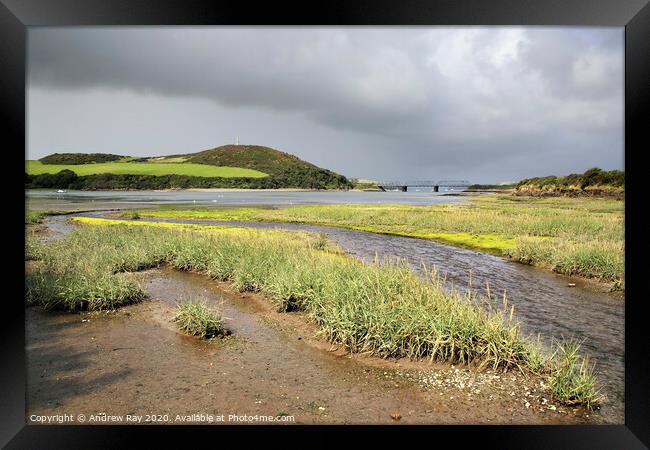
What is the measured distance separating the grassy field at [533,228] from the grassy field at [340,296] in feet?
6.25

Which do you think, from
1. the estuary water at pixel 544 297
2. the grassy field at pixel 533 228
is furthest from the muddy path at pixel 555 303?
the grassy field at pixel 533 228

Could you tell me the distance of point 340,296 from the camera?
6.91 metres

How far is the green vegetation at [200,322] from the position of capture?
21.4 ft

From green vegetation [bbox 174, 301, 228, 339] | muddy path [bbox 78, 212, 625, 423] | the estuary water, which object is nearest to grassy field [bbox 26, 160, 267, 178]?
the estuary water

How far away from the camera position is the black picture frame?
3820 mm

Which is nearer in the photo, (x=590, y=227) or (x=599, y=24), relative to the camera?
(x=599, y=24)

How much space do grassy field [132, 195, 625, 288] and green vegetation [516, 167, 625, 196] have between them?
541 mm

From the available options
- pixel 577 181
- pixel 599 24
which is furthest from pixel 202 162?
pixel 577 181

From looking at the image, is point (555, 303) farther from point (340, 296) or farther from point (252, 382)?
point (252, 382)

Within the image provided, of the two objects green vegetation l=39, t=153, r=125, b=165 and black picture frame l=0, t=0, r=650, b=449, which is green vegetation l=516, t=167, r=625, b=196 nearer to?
black picture frame l=0, t=0, r=650, b=449
